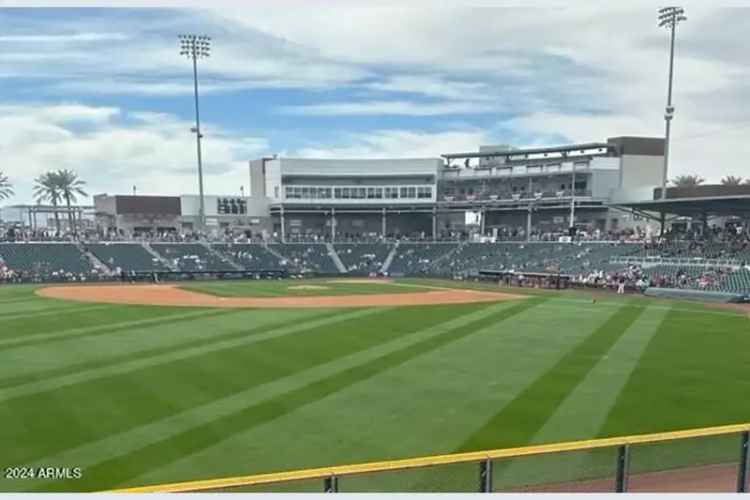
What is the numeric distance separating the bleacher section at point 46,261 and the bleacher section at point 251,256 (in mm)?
13606

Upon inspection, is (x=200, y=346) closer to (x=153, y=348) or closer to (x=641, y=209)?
(x=153, y=348)

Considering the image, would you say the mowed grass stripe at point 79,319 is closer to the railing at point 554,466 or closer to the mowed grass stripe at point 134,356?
the mowed grass stripe at point 134,356

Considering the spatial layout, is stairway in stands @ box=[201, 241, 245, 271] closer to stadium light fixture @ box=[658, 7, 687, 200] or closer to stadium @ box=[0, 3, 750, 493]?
stadium @ box=[0, 3, 750, 493]

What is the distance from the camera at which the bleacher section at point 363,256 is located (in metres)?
63.0

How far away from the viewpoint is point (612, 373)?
15695 millimetres

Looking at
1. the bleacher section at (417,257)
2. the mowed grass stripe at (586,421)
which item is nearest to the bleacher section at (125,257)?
the bleacher section at (417,257)

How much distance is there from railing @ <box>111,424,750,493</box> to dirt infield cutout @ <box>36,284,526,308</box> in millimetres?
24093

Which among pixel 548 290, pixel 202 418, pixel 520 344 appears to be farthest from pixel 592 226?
pixel 202 418

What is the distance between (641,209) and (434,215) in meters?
31.8

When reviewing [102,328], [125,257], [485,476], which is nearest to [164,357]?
[102,328]

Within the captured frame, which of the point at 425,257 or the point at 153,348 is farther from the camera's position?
the point at 425,257

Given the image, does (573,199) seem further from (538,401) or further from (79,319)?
(538,401)

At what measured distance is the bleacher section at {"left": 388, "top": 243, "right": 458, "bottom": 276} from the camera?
62.5 m

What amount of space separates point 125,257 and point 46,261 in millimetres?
6724
